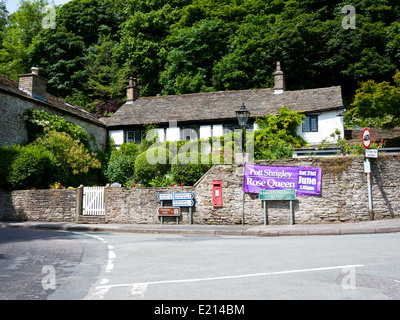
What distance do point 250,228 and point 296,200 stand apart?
2.39m

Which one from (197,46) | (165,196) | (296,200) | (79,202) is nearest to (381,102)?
(296,200)

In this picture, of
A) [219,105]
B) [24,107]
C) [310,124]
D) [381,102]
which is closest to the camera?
[381,102]

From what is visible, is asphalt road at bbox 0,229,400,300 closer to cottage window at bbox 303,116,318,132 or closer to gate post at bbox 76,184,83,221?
gate post at bbox 76,184,83,221

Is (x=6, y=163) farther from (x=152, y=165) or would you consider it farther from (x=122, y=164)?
(x=122, y=164)

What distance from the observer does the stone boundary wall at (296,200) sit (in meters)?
15.0

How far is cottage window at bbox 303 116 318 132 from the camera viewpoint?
1148 inches

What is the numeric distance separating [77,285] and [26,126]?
21777mm

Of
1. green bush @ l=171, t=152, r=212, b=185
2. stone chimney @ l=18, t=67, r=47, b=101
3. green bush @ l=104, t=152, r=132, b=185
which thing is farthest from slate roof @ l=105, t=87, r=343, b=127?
green bush @ l=171, t=152, r=212, b=185

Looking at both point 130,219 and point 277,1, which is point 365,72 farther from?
point 130,219

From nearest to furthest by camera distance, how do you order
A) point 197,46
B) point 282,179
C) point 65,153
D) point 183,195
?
point 282,179
point 183,195
point 65,153
point 197,46

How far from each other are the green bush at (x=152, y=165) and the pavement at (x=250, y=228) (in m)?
8.07

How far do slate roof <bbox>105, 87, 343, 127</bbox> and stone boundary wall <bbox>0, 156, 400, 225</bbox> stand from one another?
14.0 meters

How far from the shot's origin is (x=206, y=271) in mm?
6621

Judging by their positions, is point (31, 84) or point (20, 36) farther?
point (20, 36)
